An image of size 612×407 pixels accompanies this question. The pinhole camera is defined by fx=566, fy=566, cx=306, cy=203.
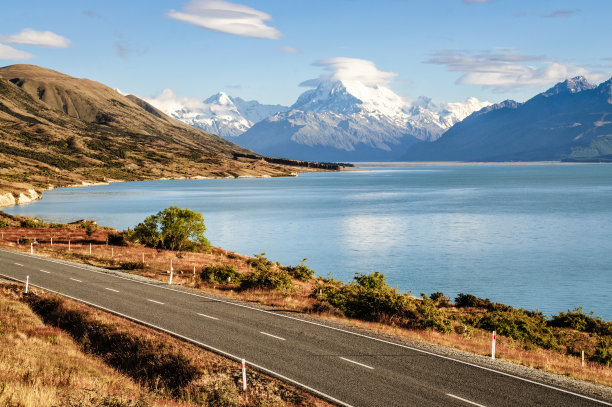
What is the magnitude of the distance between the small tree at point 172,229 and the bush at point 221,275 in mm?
22505

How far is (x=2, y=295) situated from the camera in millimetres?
31078

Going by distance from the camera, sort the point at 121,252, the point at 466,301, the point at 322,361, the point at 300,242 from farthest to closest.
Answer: the point at 300,242 < the point at 121,252 < the point at 466,301 < the point at 322,361

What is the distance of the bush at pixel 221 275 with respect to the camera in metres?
43.3

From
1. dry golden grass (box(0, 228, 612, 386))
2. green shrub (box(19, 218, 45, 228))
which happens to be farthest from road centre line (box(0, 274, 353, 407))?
green shrub (box(19, 218, 45, 228))

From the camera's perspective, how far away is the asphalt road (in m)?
18.0

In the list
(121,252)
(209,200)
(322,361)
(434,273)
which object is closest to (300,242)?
(434,273)

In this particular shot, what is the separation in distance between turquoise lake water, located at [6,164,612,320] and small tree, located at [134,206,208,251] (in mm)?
15436

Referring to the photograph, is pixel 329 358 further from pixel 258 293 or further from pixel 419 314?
pixel 258 293

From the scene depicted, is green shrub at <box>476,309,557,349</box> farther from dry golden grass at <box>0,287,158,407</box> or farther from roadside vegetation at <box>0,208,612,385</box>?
dry golden grass at <box>0,287,158,407</box>

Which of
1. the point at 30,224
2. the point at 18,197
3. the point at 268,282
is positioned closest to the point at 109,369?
the point at 268,282

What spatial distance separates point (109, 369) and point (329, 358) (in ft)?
26.6

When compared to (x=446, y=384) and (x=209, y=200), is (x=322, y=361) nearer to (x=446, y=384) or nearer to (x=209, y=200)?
(x=446, y=384)

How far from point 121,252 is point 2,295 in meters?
29.7

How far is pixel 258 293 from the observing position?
37281mm
